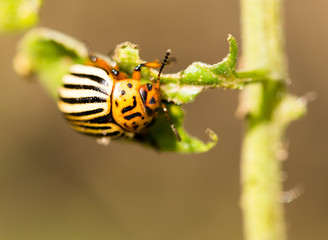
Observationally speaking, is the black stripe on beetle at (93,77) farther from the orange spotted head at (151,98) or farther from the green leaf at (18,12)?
the green leaf at (18,12)

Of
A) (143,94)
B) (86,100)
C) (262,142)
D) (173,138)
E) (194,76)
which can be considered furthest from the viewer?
(143,94)

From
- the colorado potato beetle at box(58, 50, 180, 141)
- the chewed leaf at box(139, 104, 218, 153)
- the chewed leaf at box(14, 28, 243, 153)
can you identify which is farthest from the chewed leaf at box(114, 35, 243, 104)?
the colorado potato beetle at box(58, 50, 180, 141)

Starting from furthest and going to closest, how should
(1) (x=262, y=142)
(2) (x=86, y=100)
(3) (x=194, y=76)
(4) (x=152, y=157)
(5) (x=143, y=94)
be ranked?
(4) (x=152, y=157), (5) (x=143, y=94), (2) (x=86, y=100), (1) (x=262, y=142), (3) (x=194, y=76)

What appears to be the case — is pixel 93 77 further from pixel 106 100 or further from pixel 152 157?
pixel 152 157

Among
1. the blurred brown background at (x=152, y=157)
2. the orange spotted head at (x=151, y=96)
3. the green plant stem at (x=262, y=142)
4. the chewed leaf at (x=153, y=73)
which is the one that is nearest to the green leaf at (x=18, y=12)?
the chewed leaf at (x=153, y=73)

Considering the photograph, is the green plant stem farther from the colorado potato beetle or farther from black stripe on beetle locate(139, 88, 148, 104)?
black stripe on beetle locate(139, 88, 148, 104)

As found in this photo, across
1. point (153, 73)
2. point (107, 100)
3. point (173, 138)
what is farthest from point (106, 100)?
point (173, 138)

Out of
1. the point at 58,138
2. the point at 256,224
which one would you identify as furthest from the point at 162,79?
the point at 58,138

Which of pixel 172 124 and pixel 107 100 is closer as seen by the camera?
pixel 172 124
